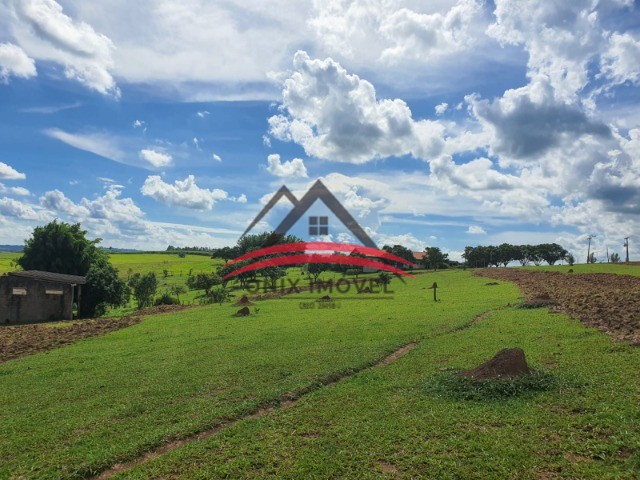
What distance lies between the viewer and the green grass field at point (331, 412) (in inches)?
327

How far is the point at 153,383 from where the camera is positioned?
50.6 feet

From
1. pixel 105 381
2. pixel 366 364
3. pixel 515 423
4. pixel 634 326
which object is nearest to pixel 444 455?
pixel 515 423

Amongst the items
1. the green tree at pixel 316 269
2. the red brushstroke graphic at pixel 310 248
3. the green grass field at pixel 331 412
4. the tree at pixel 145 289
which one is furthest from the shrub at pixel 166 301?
the green grass field at pixel 331 412

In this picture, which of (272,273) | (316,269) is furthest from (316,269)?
(272,273)

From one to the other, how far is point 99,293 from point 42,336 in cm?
→ 1944

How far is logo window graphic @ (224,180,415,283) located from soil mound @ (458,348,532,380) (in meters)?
35.9

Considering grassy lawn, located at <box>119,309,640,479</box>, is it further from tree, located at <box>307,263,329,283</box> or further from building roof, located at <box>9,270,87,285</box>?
tree, located at <box>307,263,329,283</box>

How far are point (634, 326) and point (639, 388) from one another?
9484 millimetres

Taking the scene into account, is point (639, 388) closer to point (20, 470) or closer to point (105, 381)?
point (20, 470)

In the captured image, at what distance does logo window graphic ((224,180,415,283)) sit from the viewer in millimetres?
48312

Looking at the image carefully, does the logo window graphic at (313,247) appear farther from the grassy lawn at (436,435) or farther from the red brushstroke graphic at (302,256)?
the grassy lawn at (436,435)

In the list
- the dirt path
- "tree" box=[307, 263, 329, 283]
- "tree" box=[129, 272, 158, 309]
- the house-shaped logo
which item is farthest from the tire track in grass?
"tree" box=[307, 263, 329, 283]

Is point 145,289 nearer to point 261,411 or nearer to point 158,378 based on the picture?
point 158,378

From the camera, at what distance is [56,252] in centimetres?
5328
